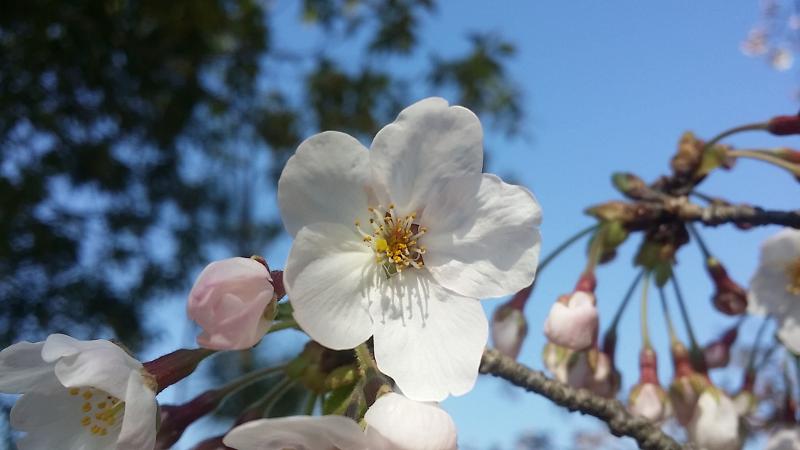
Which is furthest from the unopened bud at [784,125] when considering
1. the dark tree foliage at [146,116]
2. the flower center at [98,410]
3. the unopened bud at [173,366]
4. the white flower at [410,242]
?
the dark tree foliage at [146,116]

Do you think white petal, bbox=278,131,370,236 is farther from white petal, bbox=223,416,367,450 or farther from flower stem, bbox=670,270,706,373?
flower stem, bbox=670,270,706,373

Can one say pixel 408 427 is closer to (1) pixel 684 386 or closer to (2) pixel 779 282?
(1) pixel 684 386

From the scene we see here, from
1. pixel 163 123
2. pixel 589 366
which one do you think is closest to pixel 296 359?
pixel 589 366

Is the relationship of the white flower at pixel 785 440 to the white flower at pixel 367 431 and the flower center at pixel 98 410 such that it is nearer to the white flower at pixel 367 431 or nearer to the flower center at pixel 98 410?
the white flower at pixel 367 431

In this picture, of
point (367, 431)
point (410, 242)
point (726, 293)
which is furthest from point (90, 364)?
point (726, 293)

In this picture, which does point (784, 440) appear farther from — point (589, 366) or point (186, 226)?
point (186, 226)

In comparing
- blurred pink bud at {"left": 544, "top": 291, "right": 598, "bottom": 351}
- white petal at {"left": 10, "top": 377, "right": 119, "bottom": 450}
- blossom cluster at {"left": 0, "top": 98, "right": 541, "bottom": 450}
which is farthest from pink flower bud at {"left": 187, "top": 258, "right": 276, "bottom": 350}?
blurred pink bud at {"left": 544, "top": 291, "right": 598, "bottom": 351}
